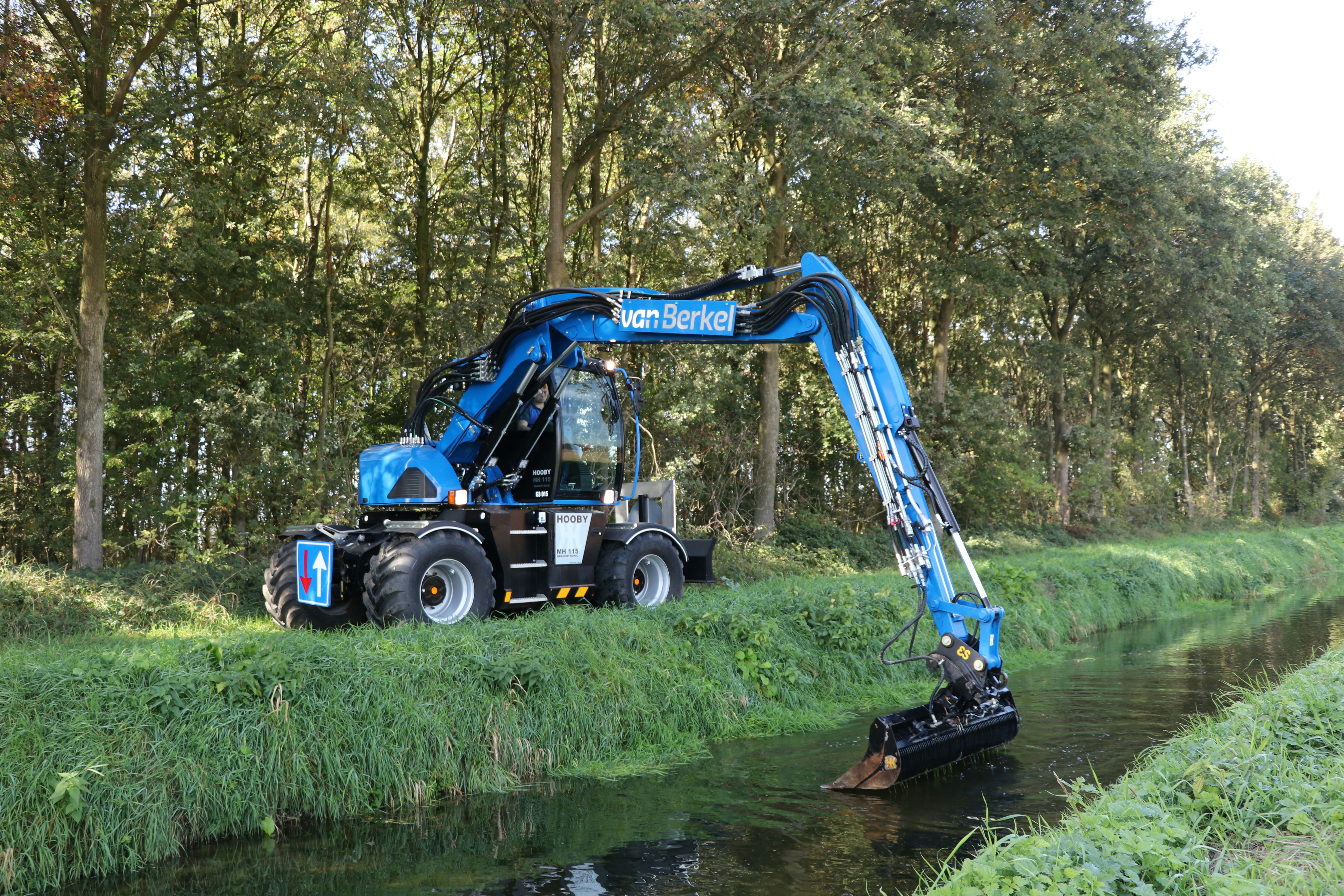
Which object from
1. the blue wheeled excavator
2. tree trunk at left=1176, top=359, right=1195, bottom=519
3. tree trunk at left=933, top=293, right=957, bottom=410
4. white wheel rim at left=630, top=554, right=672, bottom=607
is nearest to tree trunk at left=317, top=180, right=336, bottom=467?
the blue wheeled excavator

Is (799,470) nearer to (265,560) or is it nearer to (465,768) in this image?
(265,560)

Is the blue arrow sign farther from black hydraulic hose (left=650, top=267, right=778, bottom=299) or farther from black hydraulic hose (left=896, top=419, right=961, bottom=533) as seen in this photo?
black hydraulic hose (left=896, top=419, right=961, bottom=533)

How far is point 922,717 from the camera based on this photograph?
724cm

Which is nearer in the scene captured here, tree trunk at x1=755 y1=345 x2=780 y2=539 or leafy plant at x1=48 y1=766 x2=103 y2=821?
leafy plant at x1=48 y1=766 x2=103 y2=821

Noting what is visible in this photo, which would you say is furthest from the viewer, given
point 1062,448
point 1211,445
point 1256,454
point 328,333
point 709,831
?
point 1256,454

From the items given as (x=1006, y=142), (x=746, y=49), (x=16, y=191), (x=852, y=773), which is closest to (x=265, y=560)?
(x=16, y=191)

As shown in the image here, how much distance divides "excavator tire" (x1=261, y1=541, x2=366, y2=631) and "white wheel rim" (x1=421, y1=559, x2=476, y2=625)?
71 centimetres

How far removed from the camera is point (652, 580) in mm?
11172

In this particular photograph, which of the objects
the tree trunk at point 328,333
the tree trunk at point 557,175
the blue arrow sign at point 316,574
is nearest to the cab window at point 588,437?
the blue arrow sign at point 316,574

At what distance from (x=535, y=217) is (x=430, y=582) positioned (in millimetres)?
12825

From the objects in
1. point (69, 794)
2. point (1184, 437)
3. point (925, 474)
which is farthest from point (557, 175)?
point (1184, 437)

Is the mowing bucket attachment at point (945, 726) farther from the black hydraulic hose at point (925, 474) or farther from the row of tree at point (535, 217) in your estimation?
the row of tree at point (535, 217)

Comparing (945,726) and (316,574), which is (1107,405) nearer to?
(945,726)

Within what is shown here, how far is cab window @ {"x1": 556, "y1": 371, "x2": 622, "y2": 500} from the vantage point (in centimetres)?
1055
